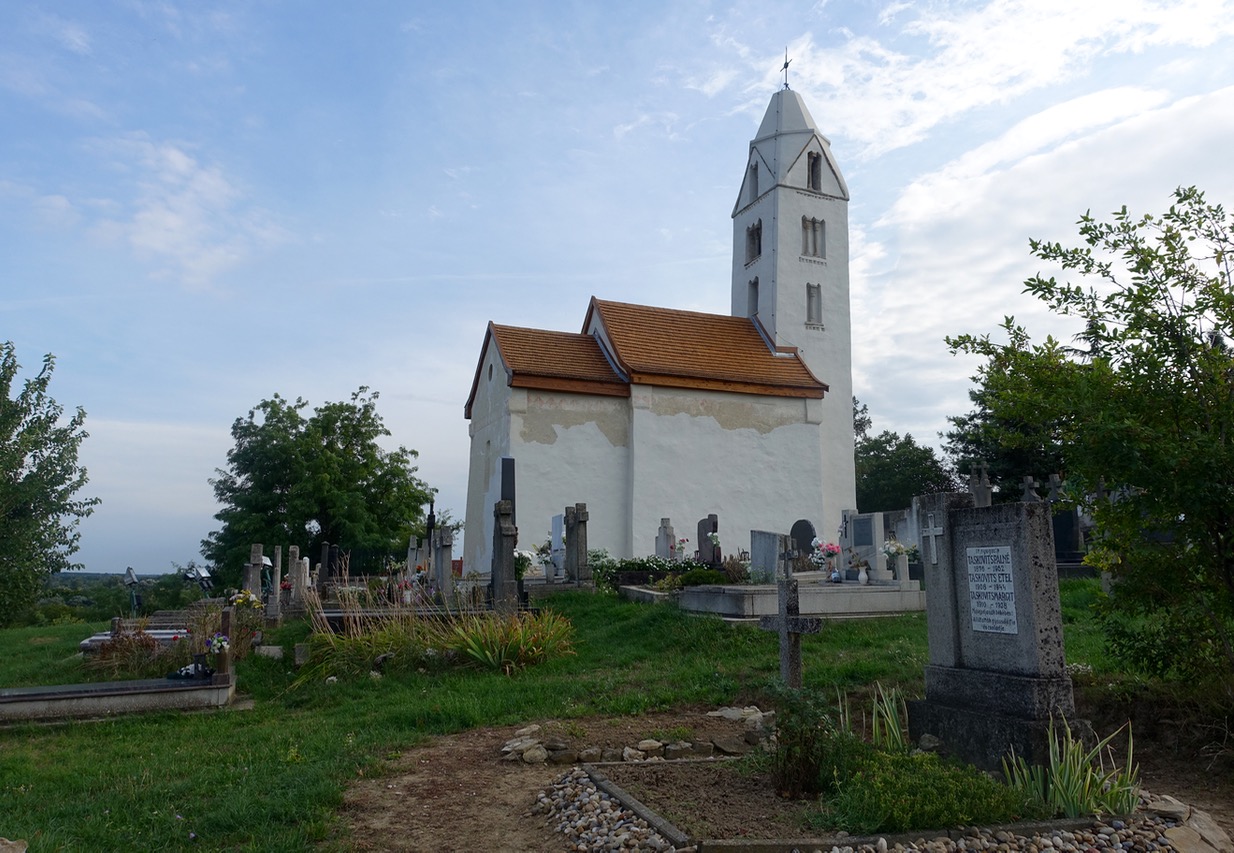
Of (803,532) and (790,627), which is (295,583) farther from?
(803,532)

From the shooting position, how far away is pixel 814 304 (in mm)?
30031

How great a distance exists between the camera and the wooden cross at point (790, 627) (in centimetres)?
704

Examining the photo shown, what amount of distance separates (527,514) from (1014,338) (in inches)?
724

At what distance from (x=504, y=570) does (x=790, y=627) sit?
23.5ft

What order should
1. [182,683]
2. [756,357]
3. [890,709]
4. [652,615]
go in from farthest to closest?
[756,357], [652,615], [182,683], [890,709]

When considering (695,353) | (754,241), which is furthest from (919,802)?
(754,241)

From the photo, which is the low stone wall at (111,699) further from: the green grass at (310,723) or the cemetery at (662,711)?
the green grass at (310,723)

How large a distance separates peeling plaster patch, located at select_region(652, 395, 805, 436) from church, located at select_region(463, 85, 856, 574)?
4 cm

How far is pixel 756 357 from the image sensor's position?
2869 cm

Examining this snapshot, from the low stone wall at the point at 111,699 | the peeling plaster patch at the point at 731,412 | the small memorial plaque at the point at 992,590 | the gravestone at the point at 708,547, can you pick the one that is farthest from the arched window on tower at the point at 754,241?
the small memorial plaque at the point at 992,590

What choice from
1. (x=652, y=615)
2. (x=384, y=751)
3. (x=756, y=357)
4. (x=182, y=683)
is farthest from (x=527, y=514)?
(x=384, y=751)

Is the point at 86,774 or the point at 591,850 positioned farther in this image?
the point at 86,774

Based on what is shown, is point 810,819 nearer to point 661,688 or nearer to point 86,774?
point 661,688

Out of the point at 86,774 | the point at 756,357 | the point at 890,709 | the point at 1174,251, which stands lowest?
the point at 86,774
